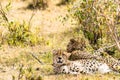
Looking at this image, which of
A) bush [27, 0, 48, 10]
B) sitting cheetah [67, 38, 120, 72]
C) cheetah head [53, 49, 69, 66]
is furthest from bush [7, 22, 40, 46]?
bush [27, 0, 48, 10]

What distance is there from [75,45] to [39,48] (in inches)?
41.7

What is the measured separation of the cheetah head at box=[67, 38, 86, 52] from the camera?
1046cm

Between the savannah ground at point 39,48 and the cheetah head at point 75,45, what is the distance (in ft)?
A: 1.51

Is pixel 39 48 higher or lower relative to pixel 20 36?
lower

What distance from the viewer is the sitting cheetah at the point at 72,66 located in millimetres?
9172

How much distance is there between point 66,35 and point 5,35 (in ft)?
5.19

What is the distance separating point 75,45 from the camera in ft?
34.6

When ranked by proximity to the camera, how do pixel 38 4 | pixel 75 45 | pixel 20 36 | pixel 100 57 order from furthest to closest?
pixel 38 4 < pixel 20 36 < pixel 75 45 < pixel 100 57

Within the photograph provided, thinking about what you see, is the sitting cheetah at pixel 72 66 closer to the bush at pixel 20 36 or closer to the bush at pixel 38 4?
the bush at pixel 20 36

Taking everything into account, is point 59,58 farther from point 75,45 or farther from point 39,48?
point 39,48

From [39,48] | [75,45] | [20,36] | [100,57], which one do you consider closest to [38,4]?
[20,36]

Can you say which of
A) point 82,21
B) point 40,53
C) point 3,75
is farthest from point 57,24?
point 3,75

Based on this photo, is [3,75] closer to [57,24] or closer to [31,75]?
[31,75]

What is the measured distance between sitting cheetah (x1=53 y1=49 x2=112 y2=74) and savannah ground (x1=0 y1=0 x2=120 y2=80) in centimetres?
16
